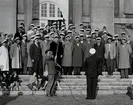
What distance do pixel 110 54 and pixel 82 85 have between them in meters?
2.28

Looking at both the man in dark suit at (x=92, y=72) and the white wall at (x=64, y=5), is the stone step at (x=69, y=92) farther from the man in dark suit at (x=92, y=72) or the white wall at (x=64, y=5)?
the white wall at (x=64, y=5)

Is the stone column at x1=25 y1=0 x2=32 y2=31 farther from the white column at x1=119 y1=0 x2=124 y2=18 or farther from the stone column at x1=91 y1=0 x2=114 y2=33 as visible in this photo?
the white column at x1=119 y1=0 x2=124 y2=18

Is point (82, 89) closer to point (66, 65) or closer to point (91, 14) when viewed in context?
point (66, 65)

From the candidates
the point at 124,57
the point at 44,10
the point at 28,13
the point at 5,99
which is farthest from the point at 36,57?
the point at 44,10

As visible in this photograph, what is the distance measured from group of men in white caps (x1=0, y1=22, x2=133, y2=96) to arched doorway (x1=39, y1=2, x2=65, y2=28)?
4.30 metres

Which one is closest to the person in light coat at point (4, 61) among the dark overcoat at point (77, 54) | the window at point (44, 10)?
the dark overcoat at point (77, 54)

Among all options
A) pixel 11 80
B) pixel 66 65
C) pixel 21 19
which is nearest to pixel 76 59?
pixel 66 65

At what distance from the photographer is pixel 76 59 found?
2264 cm

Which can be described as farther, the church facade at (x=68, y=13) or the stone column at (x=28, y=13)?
the stone column at (x=28, y=13)

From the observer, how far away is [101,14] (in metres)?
27.7

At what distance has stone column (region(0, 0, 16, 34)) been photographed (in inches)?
1036

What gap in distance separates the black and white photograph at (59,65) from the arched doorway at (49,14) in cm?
99

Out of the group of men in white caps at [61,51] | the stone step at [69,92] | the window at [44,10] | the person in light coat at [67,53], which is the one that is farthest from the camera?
the window at [44,10]

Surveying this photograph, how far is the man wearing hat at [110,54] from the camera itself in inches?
905
